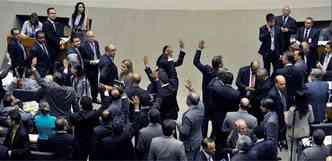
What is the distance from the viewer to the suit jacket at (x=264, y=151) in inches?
651

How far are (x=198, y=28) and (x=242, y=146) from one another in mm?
13205

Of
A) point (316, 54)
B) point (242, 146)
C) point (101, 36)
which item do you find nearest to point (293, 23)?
point (316, 54)

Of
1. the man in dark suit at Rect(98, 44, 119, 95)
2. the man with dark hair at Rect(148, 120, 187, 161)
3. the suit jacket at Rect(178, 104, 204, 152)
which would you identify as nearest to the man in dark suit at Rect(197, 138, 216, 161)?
the suit jacket at Rect(178, 104, 204, 152)

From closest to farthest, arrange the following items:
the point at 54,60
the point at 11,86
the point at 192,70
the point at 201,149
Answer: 1. the point at 201,149
2. the point at 11,86
3. the point at 54,60
4. the point at 192,70

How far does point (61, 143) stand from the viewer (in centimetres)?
1731

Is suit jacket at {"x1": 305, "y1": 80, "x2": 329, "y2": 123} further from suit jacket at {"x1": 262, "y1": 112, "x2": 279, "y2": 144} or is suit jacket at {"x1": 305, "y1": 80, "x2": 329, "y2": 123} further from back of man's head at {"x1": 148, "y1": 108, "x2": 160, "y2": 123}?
back of man's head at {"x1": 148, "y1": 108, "x2": 160, "y2": 123}

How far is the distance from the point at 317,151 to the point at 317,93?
3.24 meters

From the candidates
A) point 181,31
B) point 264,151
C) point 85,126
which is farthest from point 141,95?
point 181,31

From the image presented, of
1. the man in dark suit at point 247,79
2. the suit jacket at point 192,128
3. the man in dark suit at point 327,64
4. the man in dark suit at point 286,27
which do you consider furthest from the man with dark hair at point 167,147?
the man in dark suit at point 286,27

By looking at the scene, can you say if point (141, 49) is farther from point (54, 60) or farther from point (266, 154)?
point (266, 154)

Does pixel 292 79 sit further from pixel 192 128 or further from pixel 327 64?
pixel 192 128

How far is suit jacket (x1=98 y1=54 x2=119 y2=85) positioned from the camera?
21.9 meters

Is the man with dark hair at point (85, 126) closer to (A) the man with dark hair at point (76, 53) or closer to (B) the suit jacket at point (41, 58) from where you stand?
(A) the man with dark hair at point (76, 53)

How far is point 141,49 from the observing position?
2917 centimetres
